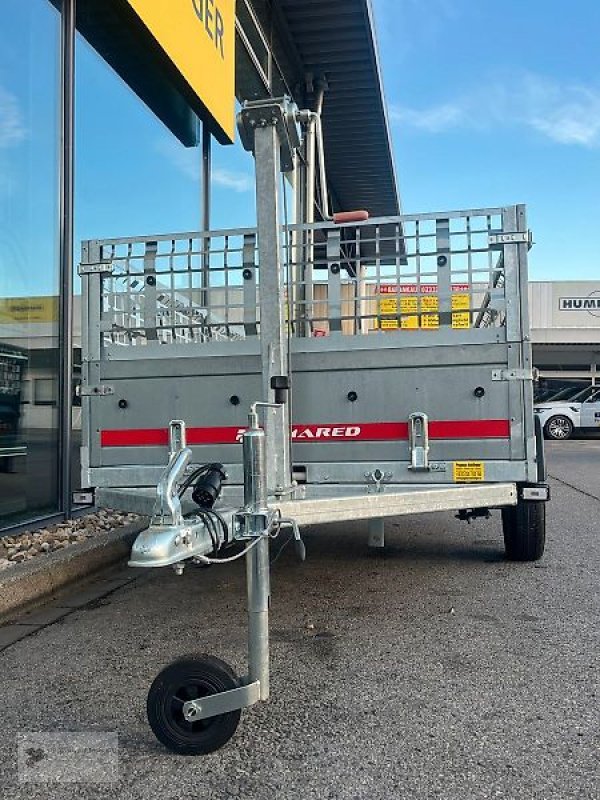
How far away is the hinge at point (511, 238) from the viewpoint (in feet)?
13.7

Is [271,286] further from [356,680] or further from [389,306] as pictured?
[356,680]

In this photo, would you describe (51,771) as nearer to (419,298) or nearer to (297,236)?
(419,298)

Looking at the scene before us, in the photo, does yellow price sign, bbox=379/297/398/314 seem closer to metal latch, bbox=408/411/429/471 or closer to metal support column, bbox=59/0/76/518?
metal latch, bbox=408/411/429/471

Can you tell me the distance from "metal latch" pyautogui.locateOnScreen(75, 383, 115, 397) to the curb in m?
1.19

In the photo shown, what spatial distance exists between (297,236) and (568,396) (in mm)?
20968

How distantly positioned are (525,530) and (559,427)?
764 inches

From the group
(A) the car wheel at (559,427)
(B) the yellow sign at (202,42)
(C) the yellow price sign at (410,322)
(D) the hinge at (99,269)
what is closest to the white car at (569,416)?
(A) the car wheel at (559,427)

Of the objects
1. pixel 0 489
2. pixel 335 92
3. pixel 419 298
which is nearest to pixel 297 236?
pixel 419 298

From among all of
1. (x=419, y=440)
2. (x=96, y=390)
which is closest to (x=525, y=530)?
(x=419, y=440)

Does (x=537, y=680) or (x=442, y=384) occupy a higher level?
(x=442, y=384)

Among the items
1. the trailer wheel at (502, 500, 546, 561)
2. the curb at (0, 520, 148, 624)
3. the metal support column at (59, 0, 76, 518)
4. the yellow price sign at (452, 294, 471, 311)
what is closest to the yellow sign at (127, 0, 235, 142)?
the metal support column at (59, 0, 76, 518)

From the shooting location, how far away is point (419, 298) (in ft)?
14.4

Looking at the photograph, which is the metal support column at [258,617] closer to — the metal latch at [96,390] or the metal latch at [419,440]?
the metal latch at [419,440]

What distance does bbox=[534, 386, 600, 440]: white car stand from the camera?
23.5m
